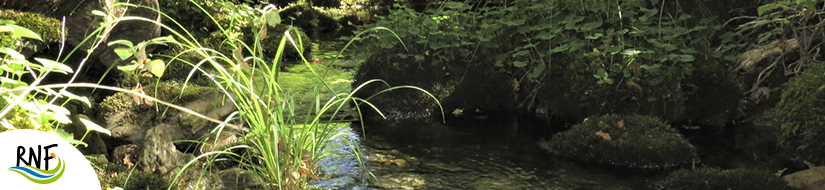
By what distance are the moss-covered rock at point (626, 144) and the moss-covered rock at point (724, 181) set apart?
1.73ft

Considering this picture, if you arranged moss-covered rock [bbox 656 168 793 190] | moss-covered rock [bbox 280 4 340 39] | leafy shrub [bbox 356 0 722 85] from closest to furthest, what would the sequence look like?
1. moss-covered rock [bbox 656 168 793 190]
2. leafy shrub [bbox 356 0 722 85]
3. moss-covered rock [bbox 280 4 340 39]

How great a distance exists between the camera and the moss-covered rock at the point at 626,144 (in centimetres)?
608

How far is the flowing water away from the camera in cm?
553

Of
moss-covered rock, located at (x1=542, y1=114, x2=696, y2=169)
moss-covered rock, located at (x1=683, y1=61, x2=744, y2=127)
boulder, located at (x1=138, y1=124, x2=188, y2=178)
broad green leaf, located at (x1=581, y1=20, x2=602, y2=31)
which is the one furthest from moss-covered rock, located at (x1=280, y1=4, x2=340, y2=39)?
boulder, located at (x1=138, y1=124, x2=188, y2=178)

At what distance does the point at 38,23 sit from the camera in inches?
231

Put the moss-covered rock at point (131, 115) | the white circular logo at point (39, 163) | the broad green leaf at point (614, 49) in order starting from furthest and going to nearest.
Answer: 1. the broad green leaf at point (614, 49)
2. the moss-covered rock at point (131, 115)
3. the white circular logo at point (39, 163)

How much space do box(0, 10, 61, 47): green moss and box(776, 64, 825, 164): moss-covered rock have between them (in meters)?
5.18

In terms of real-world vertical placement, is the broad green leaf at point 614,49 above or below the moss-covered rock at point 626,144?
above

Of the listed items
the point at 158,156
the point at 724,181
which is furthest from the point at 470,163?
the point at 158,156

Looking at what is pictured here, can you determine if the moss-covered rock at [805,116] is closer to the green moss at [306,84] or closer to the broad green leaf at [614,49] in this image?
the broad green leaf at [614,49]

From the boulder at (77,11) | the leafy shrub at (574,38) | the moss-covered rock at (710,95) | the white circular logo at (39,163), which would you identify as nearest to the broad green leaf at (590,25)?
the leafy shrub at (574,38)

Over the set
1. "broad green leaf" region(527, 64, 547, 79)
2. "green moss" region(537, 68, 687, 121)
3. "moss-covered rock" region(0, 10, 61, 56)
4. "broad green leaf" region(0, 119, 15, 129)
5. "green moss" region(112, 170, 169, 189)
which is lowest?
"green moss" region(537, 68, 687, 121)

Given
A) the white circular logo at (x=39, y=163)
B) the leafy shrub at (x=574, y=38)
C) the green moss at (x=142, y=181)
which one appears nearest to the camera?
the white circular logo at (x=39, y=163)

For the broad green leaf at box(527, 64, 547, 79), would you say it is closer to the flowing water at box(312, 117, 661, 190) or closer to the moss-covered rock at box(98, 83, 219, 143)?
the flowing water at box(312, 117, 661, 190)
